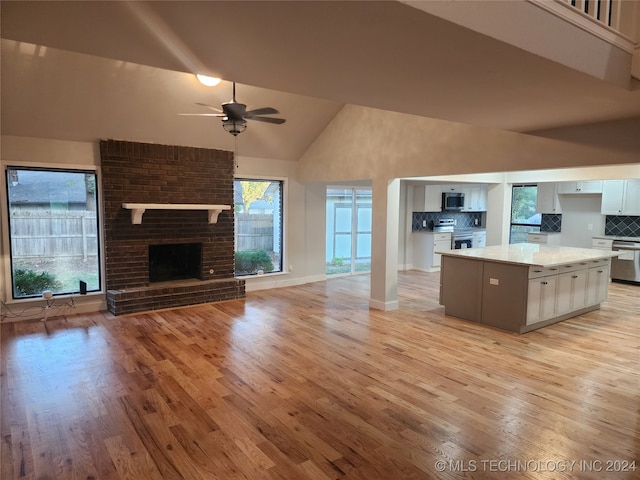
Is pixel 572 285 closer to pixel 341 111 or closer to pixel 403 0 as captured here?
pixel 341 111

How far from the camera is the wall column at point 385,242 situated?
5680 mm

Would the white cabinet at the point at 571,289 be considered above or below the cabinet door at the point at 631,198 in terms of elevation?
below

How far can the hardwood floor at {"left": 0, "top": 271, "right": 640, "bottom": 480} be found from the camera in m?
2.44

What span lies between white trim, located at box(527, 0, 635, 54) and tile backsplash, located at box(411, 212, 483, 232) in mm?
7098

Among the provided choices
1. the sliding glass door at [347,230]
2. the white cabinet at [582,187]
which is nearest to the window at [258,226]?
the sliding glass door at [347,230]

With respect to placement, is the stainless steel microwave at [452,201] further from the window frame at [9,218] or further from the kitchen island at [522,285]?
the window frame at [9,218]

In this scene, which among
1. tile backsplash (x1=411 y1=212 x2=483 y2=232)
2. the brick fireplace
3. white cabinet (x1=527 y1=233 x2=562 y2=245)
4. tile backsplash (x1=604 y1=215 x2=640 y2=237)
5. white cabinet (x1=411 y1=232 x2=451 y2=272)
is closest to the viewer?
the brick fireplace

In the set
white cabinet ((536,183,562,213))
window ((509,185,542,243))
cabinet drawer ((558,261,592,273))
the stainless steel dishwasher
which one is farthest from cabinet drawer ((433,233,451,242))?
cabinet drawer ((558,261,592,273))

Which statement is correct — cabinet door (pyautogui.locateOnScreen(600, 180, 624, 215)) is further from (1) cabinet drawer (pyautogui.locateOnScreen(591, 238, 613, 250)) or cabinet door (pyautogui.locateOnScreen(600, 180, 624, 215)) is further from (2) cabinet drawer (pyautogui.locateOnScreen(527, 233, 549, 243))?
(2) cabinet drawer (pyautogui.locateOnScreen(527, 233, 549, 243))

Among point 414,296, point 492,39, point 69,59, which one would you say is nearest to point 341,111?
point 414,296

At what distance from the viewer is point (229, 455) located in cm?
249

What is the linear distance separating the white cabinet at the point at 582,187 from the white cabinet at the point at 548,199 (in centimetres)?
15

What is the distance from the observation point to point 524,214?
981 cm

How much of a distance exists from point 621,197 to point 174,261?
8468mm
